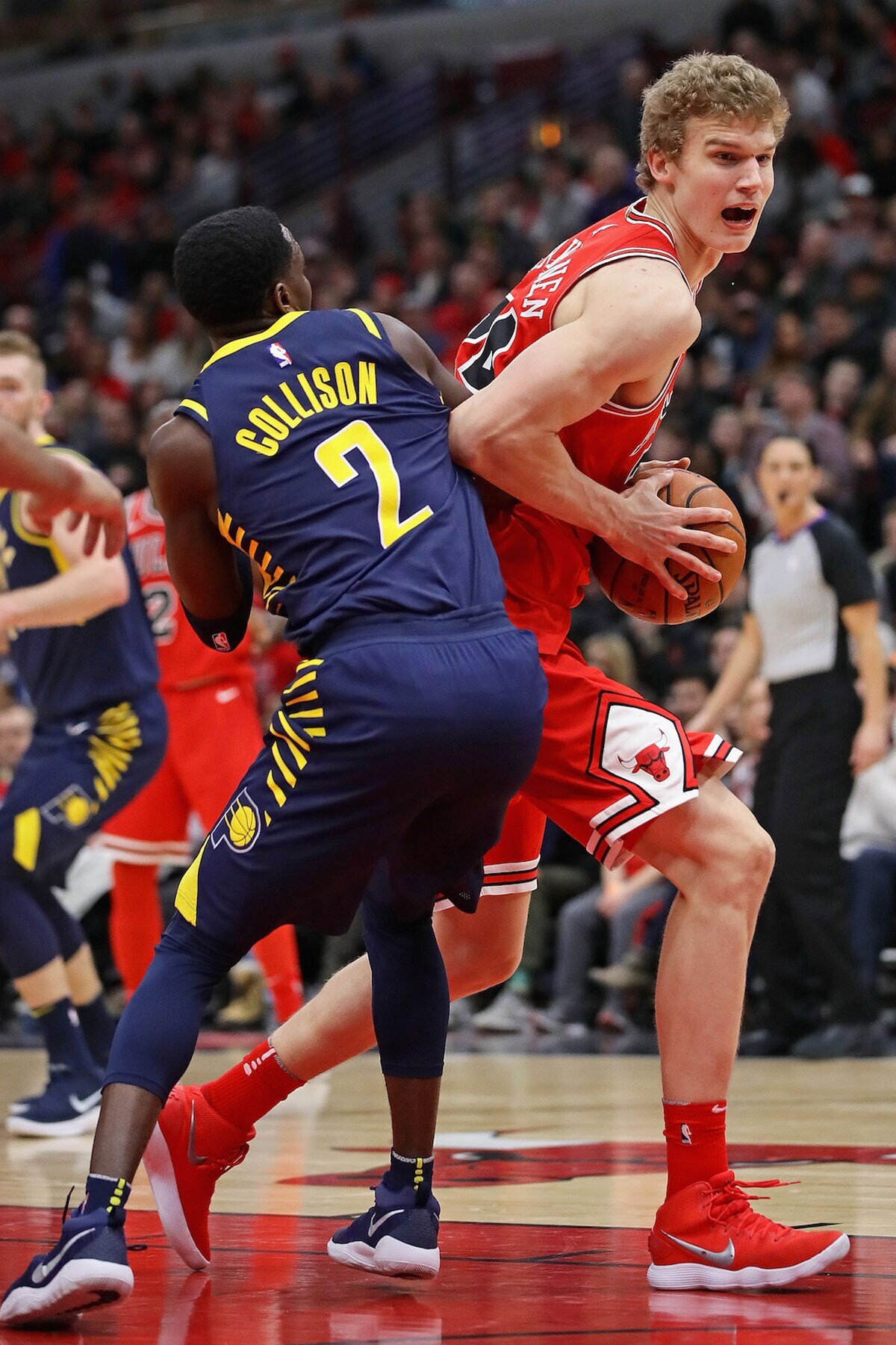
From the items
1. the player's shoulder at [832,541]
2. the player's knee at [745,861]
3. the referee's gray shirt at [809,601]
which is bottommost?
the referee's gray shirt at [809,601]

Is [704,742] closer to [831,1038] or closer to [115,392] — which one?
[831,1038]

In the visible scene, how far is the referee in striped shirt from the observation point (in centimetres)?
714

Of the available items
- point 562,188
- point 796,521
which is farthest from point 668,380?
point 562,188

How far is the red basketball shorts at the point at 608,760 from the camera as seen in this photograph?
3045 mm

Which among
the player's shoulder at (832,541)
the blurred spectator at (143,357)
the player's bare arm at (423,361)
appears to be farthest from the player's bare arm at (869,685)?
the blurred spectator at (143,357)

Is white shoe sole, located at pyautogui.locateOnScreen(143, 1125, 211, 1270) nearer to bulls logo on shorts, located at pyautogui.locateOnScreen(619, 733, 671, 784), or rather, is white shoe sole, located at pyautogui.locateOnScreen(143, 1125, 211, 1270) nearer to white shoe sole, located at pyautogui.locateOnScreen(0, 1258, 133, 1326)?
white shoe sole, located at pyautogui.locateOnScreen(0, 1258, 133, 1326)

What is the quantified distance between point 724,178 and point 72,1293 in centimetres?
214

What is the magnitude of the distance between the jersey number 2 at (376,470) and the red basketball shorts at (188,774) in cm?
361

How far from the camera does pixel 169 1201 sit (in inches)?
119

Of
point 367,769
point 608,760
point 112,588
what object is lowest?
point 112,588

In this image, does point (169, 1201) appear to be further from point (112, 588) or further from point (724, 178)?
point (112, 588)

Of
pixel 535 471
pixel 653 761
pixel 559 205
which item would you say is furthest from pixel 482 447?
pixel 559 205

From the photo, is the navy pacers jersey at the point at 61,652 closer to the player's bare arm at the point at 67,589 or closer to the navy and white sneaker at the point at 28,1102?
the player's bare arm at the point at 67,589

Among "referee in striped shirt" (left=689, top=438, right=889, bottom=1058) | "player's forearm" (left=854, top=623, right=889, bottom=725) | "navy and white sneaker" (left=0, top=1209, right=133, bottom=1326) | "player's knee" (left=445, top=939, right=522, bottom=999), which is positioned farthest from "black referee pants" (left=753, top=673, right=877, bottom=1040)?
"navy and white sneaker" (left=0, top=1209, right=133, bottom=1326)
